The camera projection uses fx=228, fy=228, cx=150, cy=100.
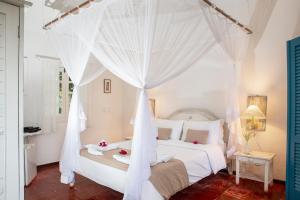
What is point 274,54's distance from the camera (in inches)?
145

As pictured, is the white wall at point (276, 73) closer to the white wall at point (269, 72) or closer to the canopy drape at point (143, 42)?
the white wall at point (269, 72)

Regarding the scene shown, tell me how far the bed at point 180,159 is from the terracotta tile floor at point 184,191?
240mm

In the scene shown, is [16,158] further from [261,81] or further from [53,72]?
[261,81]

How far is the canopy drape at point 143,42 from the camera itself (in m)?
2.16

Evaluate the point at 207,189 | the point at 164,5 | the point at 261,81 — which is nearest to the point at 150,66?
the point at 164,5

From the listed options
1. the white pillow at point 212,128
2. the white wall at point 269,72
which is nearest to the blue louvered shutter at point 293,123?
the white wall at point 269,72

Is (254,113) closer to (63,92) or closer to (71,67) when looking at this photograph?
(71,67)

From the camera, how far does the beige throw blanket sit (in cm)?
244

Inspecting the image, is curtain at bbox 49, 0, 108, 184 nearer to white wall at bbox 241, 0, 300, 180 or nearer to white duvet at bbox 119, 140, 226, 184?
white duvet at bbox 119, 140, 226, 184

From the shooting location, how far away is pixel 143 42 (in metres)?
2.16

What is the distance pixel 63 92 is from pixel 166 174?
288 cm

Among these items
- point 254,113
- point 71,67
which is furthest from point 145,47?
point 254,113

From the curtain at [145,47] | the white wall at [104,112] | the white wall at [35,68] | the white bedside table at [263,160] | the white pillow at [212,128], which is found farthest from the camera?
the white wall at [104,112]

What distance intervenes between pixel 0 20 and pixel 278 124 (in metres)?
3.81
